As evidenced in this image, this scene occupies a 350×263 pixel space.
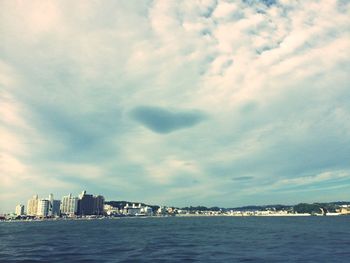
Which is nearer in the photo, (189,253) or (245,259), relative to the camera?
(245,259)

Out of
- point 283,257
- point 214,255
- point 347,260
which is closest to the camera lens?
point 347,260

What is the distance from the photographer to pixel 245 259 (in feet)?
179

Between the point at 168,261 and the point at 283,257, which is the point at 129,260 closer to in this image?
the point at 168,261

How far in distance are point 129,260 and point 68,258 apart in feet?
36.1

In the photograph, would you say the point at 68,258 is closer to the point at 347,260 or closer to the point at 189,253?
the point at 189,253

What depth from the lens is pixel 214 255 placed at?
59844 mm

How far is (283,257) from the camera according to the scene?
56.1m

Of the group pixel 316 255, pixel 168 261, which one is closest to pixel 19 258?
pixel 168 261

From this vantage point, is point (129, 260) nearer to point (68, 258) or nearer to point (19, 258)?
point (68, 258)

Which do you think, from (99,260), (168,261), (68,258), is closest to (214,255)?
(168,261)

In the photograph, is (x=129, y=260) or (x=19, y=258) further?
(x=19, y=258)

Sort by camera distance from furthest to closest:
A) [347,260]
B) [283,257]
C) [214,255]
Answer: [214,255] < [283,257] < [347,260]

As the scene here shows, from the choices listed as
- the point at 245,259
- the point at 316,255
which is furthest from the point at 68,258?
the point at 316,255

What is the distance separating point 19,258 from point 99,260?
15.5m
